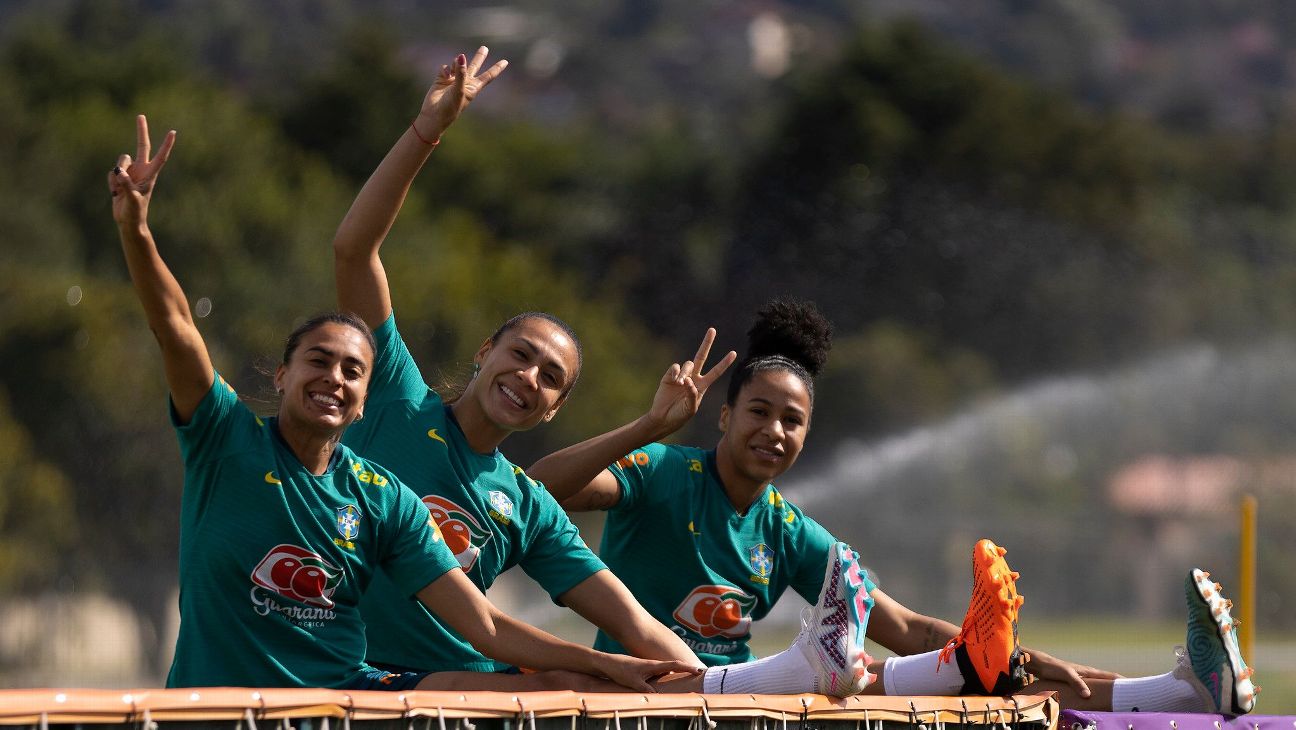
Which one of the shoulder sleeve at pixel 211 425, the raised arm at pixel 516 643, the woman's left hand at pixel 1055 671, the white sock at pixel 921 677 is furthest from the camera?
the woman's left hand at pixel 1055 671

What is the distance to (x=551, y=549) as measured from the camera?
5.54 meters

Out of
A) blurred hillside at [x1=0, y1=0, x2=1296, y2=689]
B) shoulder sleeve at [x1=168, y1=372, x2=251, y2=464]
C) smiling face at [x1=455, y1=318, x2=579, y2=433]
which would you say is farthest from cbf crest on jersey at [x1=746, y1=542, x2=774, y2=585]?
→ blurred hillside at [x1=0, y1=0, x2=1296, y2=689]

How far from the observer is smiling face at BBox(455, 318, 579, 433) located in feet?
18.1

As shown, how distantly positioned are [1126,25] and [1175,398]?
111ft

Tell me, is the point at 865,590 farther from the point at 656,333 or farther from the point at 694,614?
the point at 656,333

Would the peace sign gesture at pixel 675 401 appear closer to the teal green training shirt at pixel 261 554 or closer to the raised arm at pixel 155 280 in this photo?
the teal green training shirt at pixel 261 554

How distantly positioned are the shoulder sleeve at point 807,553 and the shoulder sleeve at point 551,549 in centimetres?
103

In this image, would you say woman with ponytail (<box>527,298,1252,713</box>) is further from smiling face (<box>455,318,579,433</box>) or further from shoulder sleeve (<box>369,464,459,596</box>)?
shoulder sleeve (<box>369,464,459,596</box>)

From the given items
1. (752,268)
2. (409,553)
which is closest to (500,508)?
(409,553)

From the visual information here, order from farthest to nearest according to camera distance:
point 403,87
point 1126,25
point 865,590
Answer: point 1126,25 < point 403,87 < point 865,590

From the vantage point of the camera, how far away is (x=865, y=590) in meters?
4.77

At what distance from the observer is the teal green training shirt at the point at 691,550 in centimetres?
618

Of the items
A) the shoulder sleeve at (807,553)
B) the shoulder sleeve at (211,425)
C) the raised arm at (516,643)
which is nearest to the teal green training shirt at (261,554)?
the shoulder sleeve at (211,425)

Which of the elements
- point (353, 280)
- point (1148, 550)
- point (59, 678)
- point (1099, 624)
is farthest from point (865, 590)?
point (1148, 550)
